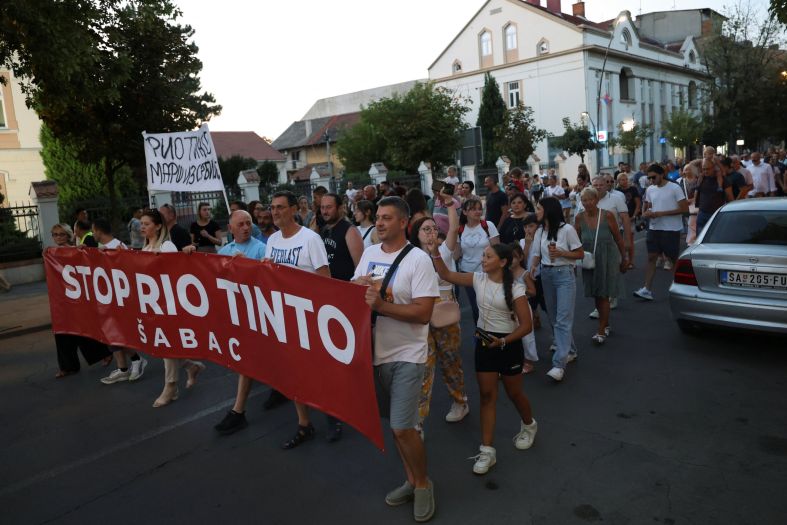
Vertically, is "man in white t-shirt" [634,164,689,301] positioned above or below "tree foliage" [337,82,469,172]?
below

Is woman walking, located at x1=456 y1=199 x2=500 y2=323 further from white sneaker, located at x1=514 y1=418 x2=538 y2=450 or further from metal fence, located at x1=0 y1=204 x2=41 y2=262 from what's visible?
metal fence, located at x1=0 y1=204 x2=41 y2=262

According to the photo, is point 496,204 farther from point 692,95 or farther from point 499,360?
point 692,95

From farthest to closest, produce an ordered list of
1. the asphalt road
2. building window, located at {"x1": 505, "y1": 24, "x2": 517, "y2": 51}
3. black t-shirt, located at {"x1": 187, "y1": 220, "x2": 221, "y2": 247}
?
building window, located at {"x1": 505, "y1": 24, "x2": 517, "y2": 51}, black t-shirt, located at {"x1": 187, "y1": 220, "x2": 221, "y2": 247}, the asphalt road

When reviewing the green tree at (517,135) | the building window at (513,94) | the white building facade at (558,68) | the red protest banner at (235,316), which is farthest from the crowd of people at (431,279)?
the building window at (513,94)

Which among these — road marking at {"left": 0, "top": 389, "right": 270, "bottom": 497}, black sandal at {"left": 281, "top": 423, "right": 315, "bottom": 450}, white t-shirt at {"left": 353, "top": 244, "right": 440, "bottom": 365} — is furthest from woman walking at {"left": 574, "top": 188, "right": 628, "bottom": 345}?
road marking at {"left": 0, "top": 389, "right": 270, "bottom": 497}

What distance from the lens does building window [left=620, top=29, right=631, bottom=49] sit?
168ft

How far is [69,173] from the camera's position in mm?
24547

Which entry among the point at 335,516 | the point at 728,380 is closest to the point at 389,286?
the point at 335,516

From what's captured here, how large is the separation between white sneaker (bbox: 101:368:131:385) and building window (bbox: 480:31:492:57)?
49.8 metres

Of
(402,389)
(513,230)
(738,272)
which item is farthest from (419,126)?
(402,389)

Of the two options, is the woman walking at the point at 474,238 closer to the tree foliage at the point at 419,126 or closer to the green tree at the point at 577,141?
the green tree at the point at 577,141

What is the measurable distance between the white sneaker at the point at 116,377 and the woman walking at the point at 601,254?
16.8 ft

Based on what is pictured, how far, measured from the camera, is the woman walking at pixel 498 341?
402cm

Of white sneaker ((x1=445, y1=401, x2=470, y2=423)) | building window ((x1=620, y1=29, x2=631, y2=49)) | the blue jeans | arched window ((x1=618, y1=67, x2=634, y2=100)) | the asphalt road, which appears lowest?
the asphalt road
